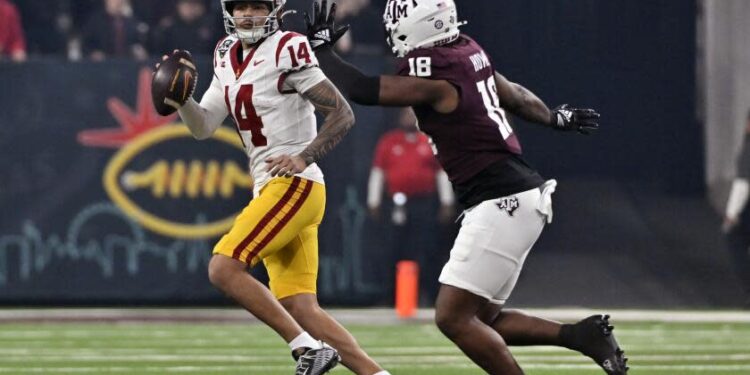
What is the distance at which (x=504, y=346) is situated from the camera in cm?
595

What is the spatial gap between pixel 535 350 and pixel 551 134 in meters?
3.52

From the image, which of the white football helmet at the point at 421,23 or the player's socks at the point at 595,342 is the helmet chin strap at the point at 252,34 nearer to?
the white football helmet at the point at 421,23

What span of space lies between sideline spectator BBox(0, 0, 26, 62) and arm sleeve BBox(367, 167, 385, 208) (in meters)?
2.82

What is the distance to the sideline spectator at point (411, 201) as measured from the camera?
12.5 metres

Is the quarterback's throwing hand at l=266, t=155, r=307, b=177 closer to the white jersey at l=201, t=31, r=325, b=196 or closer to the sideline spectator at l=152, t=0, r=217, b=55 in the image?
the white jersey at l=201, t=31, r=325, b=196

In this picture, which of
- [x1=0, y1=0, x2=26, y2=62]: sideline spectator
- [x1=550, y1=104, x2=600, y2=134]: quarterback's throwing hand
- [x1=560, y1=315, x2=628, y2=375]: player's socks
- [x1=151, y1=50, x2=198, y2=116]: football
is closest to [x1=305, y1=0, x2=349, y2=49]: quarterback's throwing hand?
[x1=151, y1=50, x2=198, y2=116]: football

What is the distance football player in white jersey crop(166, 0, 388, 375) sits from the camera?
20.3 feet

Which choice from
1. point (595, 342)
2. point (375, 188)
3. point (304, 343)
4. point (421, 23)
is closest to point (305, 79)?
point (421, 23)

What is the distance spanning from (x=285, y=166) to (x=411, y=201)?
6586 mm

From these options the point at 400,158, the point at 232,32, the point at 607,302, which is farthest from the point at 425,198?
the point at 232,32

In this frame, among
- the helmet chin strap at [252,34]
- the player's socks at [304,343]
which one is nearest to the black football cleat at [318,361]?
the player's socks at [304,343]

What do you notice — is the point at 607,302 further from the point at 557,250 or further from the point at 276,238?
the point at 276,238

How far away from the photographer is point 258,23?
6.43 meters

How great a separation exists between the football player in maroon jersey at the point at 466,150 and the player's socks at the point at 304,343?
493 millimetres
